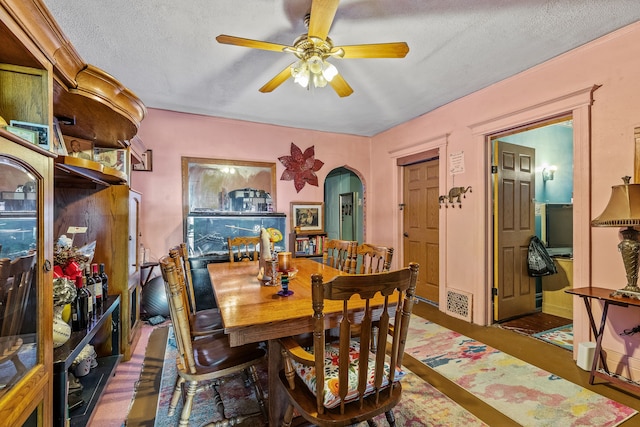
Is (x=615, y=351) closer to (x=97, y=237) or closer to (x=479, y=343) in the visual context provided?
(x=479, y=343)

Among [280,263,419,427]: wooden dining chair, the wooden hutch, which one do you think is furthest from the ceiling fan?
[280,263,419,427]: wooden dining chair

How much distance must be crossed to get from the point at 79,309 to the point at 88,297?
0.08m

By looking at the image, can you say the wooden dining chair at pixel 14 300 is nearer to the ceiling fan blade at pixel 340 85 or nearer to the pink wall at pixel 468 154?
the ceiling fan blade at pixel 340 85

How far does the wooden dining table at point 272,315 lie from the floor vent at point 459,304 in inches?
85.7

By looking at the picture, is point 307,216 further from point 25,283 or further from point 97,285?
point 25,283

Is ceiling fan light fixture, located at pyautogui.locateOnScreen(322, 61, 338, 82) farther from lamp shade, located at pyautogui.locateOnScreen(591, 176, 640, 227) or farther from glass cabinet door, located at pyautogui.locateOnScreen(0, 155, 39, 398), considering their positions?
lamp shade, located at pyautogui.locateOnScreen(591, 176, 640, 227)

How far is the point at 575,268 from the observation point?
232cm

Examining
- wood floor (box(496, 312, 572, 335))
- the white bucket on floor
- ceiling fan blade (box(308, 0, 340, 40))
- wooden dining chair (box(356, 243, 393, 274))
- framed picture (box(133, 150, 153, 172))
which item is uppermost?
ceiling fan blade (box(308, 0, 340, 40))

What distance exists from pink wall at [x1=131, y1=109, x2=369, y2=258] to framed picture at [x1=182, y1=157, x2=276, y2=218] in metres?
0.08

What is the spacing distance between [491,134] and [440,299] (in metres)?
1.97

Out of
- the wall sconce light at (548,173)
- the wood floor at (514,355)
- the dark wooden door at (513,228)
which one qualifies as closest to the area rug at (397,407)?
the wood floor at (514,355)

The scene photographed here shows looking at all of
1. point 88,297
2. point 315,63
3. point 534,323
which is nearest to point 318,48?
point 315,63

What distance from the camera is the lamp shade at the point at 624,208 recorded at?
1.78 meters

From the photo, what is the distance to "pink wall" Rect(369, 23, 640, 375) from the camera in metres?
2.05
